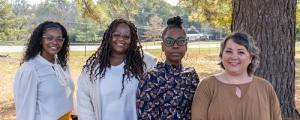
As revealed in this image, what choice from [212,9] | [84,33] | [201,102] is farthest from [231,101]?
[84,33]

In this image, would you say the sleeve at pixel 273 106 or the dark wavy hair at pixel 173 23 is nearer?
the sleeve at pixel 273 106

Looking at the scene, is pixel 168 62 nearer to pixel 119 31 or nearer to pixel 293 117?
pixel 119 31

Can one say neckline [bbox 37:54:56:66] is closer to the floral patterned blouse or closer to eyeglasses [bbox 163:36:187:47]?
the floral patterned blouse

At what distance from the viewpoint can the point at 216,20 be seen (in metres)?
12.2

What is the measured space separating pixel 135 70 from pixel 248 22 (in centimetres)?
221

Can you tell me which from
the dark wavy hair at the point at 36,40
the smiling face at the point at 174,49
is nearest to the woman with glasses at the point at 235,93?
the smiling face at the point at 174,49

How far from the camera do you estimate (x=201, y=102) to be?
9.29 ft

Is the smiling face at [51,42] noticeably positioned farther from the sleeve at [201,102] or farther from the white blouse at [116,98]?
the sleeve at [201,102]

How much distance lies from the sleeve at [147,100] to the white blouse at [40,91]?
3.08 feet

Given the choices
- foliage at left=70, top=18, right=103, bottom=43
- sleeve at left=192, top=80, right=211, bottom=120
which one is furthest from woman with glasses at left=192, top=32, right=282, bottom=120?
foliage at left=70, top=18, right=103, bottom=43

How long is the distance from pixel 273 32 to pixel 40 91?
2767 mm

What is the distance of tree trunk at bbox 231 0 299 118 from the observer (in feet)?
16.6

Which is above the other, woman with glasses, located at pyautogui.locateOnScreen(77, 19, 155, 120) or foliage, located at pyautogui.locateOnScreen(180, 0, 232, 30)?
foliage, located at pyautogui.locateOnScreen(180, 0, 232, 30)

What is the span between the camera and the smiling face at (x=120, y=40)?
3.28m
